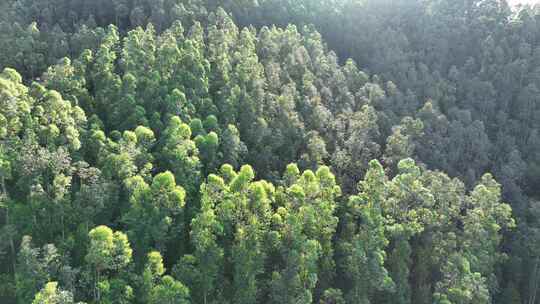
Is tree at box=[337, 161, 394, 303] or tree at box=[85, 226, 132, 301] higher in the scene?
tree at box=[337, 161, 394, 303]

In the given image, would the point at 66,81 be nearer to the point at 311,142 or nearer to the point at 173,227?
the point at 173,227

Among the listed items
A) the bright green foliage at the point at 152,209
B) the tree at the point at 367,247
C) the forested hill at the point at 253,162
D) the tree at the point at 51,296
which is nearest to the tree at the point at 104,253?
the forested hill at the point at 253,162

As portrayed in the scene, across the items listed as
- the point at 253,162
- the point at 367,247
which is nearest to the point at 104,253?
the point at 367,247

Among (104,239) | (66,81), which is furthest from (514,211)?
(66,81)

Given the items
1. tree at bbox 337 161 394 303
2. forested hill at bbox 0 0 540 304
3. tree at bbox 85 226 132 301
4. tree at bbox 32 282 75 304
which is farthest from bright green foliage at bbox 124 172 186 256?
tree at bbox 337 161 394 303

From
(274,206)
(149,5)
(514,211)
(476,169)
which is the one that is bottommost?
(274,206)

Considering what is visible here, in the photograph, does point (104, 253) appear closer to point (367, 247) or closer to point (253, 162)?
point (367, 247)

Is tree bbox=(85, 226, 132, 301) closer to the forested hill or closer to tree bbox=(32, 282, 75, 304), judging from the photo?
the forested hill

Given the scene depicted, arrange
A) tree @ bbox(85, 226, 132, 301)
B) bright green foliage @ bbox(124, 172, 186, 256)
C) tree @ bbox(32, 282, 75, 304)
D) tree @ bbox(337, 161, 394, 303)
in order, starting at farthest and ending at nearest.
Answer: tree @ bbox(337, 161, 394, 303) → bright green foliage @ bbox(124, 172, 186, 256) → tree @ bbox(85, 226, 132, 301) → tree @ bbox(32, 282, 75, 304)

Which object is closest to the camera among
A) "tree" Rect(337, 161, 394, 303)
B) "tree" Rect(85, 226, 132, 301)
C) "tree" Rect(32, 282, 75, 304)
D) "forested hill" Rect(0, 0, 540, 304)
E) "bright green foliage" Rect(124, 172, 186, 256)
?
"tree" Rect(32, 282, 75, 304)
